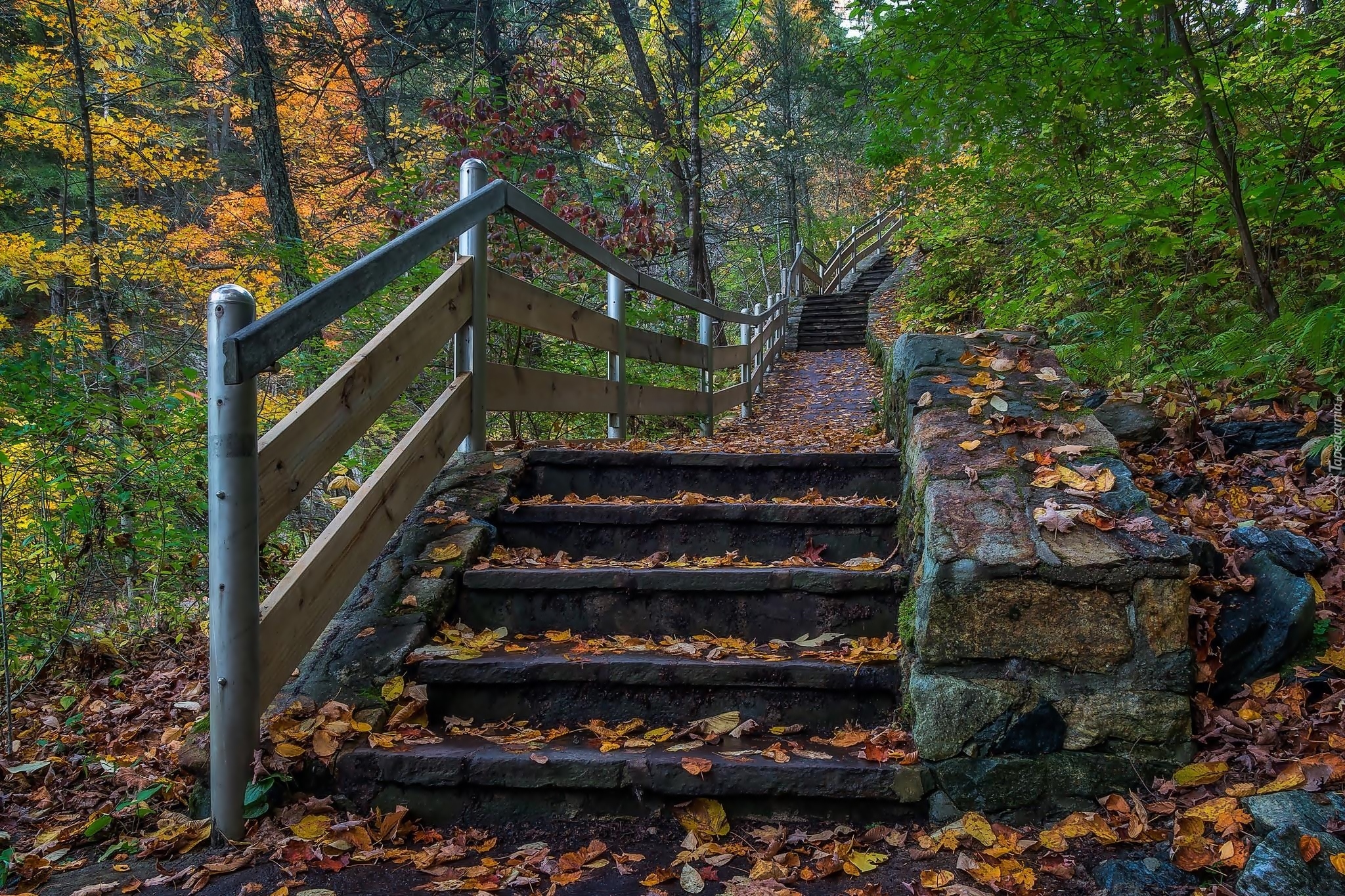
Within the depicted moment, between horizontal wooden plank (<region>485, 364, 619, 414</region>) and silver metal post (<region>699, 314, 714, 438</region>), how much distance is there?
265 centimetres

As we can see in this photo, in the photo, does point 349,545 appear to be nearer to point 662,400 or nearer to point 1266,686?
point 1266,686

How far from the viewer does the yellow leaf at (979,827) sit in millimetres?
1908

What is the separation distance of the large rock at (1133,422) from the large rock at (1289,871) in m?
2.66

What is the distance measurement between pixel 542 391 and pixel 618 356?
Result: 1020 mm

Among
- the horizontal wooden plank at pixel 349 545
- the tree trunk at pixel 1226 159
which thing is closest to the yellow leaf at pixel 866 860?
the horizontal wooden plank at pixel 349 545

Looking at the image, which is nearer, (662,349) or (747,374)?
(662,349)

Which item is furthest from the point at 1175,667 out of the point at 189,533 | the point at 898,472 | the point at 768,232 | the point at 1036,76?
the point at 768,232

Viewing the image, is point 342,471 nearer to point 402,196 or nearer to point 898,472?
point 402,196

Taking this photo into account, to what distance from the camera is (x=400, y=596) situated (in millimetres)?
2639

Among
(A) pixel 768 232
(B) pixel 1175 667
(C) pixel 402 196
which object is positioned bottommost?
(B) pixel 1175 667

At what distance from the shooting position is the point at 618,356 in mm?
4957

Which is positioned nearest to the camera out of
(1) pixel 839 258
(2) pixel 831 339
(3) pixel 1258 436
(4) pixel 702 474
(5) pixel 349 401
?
(5) pixel 349 401

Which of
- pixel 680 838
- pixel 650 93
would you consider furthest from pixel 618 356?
pixel 650 93

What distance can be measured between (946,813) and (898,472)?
172 centimetres
